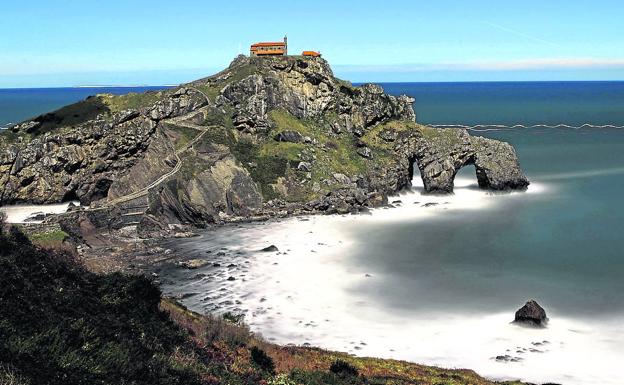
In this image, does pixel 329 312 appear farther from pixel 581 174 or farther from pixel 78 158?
pixel 581 174

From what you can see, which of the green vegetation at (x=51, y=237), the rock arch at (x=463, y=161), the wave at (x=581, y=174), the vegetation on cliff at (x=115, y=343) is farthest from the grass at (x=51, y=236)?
the wave at (x=581, y=174)

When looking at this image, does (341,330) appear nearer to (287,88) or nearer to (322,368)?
(322,368)

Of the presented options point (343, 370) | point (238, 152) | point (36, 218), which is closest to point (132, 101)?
point (238, 152)

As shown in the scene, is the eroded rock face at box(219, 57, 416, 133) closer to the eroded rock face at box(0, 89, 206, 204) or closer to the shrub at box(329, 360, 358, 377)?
the eroded rock face at box(0, 89, 206, 204)

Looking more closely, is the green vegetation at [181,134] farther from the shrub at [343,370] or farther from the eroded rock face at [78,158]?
the shrub at [343,370]

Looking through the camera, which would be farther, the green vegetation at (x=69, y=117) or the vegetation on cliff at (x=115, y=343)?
the green vegetation at (x=69, y=117)

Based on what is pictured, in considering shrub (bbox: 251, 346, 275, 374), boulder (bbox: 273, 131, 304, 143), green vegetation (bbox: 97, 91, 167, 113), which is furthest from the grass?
boulder (bbox: 273, 131, 304, 143)
